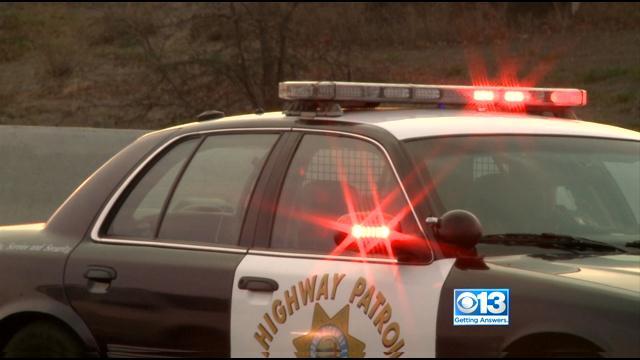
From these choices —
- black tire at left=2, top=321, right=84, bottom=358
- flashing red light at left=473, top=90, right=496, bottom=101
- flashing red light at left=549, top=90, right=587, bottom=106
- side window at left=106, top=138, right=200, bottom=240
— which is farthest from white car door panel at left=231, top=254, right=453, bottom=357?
flashing red light at left=549, top=90, right=587, bottom=106

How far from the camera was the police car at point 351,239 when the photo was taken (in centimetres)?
477

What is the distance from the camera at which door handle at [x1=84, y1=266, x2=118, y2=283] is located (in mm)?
5832

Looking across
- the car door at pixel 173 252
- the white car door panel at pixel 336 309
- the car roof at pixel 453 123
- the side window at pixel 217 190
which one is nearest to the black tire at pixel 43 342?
the car door at pixel 173 252

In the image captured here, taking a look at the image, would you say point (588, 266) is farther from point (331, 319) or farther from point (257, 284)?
point (257, 284)

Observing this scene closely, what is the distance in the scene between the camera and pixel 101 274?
5852mm

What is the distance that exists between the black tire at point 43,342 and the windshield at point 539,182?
5.52ft

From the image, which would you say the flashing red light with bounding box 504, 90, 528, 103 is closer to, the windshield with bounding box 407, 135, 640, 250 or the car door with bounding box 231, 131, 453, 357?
the windshield with bounding box 407, 135, 640, 250

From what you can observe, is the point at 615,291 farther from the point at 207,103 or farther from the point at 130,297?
the point at 207,103

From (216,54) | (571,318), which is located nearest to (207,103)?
(216,54)

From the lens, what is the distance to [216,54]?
22000 millimetres

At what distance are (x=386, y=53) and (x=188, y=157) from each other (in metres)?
26.0

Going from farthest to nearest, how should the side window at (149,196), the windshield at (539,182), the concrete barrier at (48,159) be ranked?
the concrete barrier at (48,159) < the side window at (149,196) < the windshield at (539,182)

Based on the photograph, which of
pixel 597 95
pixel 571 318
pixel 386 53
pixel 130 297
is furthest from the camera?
pixel 386 53

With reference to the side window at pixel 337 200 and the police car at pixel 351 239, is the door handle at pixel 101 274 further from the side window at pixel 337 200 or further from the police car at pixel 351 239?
the side window at pixel 337 200
